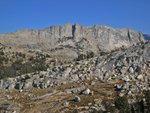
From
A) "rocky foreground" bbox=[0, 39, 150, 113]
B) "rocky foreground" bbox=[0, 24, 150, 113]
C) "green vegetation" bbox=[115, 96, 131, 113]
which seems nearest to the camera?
"green vegetation" bbox=[115, 96, 131, 113]

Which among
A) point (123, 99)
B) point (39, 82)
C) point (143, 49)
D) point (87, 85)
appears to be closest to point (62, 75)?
point (39, 82)

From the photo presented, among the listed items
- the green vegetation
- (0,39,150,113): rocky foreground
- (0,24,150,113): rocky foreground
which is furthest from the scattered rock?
the green vegetation

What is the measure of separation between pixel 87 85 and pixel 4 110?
1312 inches

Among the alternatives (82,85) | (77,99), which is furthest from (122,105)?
(82,85)

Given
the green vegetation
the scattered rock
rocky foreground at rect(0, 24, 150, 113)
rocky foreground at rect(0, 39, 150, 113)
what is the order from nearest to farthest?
the green vegetation, rocky foreground at rect(0, 24, 150, 113), rocky foreground at rect(0, 39, 150, 113), the scattered rock

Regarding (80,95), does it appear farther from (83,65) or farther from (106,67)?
(83,65)

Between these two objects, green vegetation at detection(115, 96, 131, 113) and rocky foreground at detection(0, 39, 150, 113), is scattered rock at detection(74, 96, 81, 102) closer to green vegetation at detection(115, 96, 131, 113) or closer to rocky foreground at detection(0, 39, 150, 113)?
rocky foreground at detection(0, 39, 150, 113)

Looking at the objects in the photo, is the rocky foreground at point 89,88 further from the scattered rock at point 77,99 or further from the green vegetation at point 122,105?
the scattered rock at point 77,99

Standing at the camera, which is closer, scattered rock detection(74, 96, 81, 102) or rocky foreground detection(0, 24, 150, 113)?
rocky foreground detection(0, 24, 150, 113)

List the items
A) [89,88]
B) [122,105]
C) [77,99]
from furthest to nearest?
[89,88]
[77,99]
[122,105]

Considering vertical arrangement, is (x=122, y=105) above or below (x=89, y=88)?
below

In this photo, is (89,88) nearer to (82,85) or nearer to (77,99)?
(82,85)

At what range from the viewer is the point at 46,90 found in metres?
145

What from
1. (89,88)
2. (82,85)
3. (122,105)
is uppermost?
(82,85)
